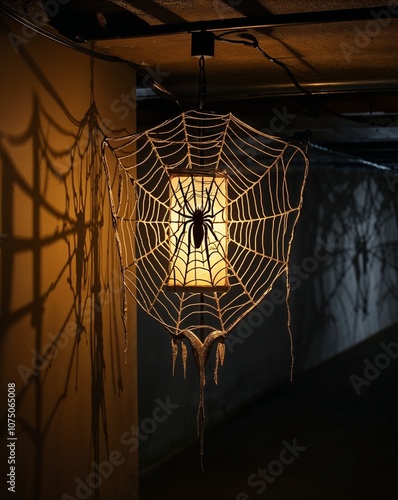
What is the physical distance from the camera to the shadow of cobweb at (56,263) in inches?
102

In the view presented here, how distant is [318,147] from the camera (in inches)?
345

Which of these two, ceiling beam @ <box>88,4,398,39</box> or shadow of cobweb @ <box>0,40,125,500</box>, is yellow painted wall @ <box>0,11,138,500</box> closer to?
shadow of cobweb @ <box>0,40,125,500</box>

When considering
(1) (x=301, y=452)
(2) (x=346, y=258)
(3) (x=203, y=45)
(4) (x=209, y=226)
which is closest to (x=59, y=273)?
(4) (x=209, y=226)

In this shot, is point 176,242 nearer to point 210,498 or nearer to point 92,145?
point 92,145

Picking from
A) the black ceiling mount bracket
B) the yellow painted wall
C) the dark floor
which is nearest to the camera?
the yellow painted wall

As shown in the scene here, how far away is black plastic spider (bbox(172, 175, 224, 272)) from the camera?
8.94 feet

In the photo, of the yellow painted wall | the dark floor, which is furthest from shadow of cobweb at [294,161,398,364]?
the yellow painted wall

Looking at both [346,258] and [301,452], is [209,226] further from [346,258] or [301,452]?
[346,258]

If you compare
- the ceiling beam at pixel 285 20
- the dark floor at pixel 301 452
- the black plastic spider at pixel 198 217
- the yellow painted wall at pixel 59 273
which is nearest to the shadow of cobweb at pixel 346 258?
the dark floor at pixel 301 452

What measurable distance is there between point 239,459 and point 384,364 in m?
4.46

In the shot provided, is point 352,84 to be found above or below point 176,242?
above

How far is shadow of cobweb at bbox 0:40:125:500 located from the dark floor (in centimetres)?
231

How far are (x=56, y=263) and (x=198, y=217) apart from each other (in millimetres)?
532

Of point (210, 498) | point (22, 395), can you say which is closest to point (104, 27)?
point (22, 395)
